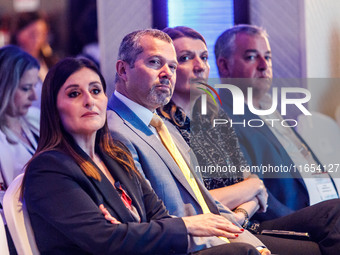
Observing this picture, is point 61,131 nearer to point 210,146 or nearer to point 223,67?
point 210,146

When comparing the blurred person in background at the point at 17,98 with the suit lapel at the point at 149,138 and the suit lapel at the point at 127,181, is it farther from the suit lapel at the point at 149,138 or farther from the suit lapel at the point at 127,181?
the suit lapel at the point at 127,181

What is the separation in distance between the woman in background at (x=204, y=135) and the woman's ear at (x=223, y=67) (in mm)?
507

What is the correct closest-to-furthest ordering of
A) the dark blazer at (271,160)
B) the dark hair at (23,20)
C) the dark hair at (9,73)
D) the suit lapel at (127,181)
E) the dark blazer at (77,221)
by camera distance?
1. the dark blazer at (77,221)
2. the suit lapel at (127,181)
3. the dark blazer at (271,160)
4. the dark hair at (9,73)
5. the dark hair at (23,20)

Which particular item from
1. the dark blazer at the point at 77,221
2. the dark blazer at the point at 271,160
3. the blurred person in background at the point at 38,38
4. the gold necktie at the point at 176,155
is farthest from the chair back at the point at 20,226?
the blurred person in background at the point at 38,38

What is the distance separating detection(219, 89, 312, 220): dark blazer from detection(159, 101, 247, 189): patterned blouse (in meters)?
0.15

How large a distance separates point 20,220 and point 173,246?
555 millimetres

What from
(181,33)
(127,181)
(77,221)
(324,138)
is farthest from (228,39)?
(77,221)

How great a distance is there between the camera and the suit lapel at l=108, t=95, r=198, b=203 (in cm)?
244

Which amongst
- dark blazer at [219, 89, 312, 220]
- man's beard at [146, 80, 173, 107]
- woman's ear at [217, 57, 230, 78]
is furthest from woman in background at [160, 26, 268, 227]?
woman's ear at [217, 57, 230, 78]

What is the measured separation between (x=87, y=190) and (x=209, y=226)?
0.48 m

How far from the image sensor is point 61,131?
2.07 meters

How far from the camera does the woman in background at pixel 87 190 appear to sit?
6.00ft

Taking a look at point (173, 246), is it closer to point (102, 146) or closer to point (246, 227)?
point (102, 146)

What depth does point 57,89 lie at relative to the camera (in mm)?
2105
